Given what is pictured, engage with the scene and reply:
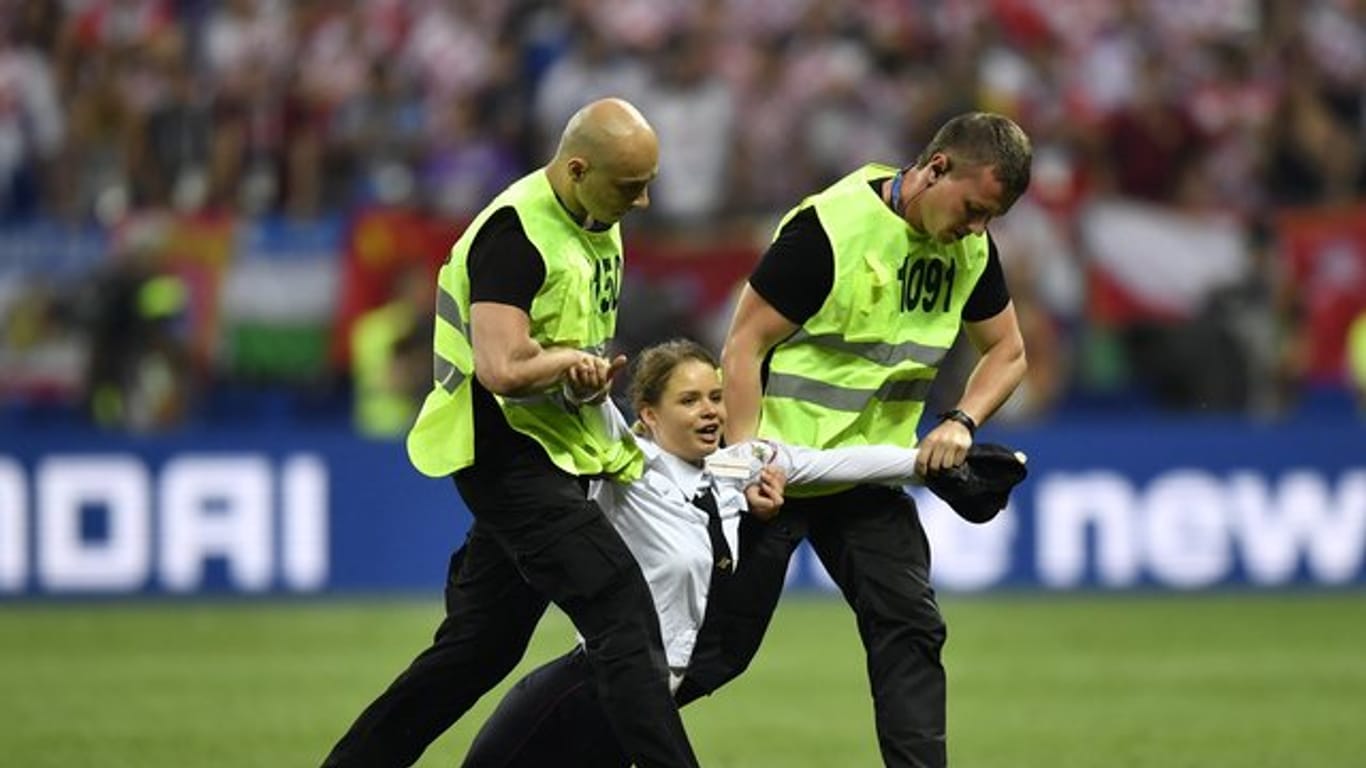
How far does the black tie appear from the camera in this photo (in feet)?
26.0

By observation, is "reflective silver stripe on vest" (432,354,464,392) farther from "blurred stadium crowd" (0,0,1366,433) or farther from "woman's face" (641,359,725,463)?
"blurred stadium crowd" (0,0,1366,433)

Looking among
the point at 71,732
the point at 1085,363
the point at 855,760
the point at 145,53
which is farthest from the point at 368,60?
the point at 855,760

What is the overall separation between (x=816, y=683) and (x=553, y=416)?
19.4ft

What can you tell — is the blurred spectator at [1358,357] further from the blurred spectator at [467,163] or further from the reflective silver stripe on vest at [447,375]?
the reflective silver stripe on vest at [447,375]

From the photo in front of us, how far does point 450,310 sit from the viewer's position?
25.2ft

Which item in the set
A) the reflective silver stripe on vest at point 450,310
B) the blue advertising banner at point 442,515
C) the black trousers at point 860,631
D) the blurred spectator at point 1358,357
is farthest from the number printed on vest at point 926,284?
the blurred spectator at point 1358,357

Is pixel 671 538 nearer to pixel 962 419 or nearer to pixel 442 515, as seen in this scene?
pixel 962 419

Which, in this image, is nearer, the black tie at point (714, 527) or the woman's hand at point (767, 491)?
the woman's hand at point (767, 491)

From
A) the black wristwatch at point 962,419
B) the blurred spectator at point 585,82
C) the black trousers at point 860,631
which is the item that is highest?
the blurred spectator at point 585,82

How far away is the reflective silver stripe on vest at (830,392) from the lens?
26.6 feet

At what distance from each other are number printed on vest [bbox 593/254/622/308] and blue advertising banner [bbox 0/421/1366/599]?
887cm

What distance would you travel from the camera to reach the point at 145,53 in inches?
756

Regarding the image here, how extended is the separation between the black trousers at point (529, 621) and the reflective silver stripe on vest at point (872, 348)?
2.92ft

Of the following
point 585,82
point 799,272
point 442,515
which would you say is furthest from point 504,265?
point 585,82
